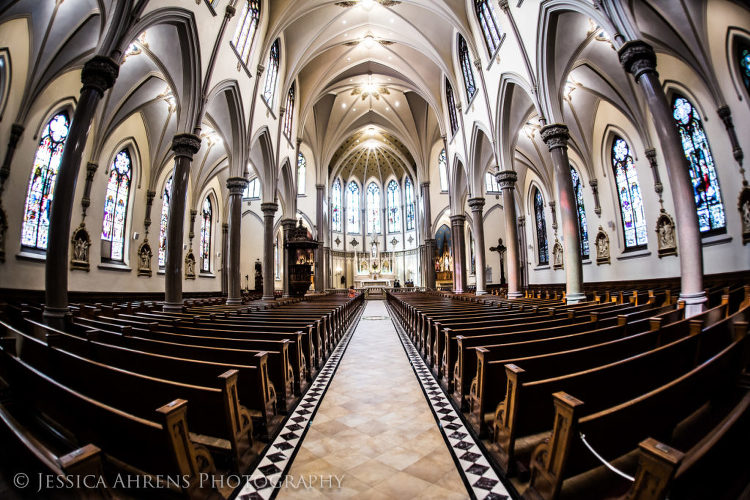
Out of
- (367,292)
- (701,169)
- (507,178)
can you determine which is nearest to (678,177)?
(507,178)

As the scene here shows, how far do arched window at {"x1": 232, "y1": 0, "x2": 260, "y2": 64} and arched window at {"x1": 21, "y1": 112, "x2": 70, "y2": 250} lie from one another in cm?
681

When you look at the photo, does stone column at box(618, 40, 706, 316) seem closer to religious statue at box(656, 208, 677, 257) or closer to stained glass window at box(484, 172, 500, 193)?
religious statue at box(656, 208, 677, 257)

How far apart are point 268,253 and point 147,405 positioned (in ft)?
44.3

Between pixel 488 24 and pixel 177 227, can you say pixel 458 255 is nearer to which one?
pixel 488 24

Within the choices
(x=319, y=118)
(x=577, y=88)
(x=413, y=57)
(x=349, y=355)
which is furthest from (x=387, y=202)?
(x=349, y=355)

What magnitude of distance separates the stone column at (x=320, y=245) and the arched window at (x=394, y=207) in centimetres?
1047

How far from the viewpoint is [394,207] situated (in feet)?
116

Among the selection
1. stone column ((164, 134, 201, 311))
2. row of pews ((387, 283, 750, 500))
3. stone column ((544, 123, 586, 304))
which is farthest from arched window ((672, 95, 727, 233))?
stone column ((164, 134, 201, 311))

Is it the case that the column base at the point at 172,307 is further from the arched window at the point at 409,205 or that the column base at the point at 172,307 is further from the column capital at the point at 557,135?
the arched window at the point at 409,205

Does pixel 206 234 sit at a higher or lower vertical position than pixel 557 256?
higher

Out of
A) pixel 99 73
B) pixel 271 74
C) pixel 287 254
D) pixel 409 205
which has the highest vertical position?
pixel 271 74

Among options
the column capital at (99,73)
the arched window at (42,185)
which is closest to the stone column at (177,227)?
the column capital at (99,73)

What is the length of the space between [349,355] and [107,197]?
48.1 ft

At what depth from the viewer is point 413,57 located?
64.7 feet
